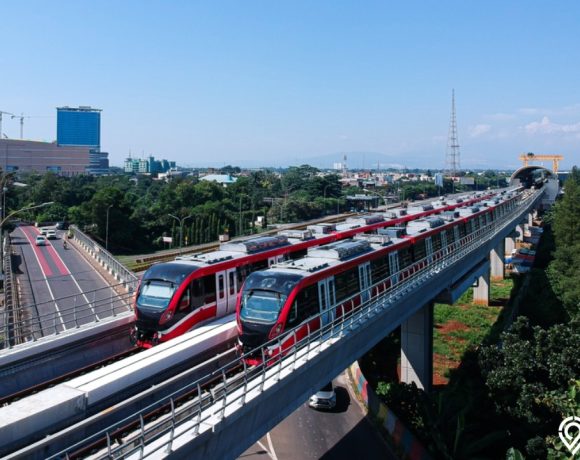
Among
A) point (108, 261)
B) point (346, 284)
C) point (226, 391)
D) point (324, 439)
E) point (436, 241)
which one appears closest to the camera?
point (226, 391)

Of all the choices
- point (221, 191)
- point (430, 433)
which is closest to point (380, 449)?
point (430, 433)

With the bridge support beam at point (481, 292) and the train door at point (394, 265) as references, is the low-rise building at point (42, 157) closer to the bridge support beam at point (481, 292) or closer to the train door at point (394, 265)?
the bridge support beam at point (481, 292)

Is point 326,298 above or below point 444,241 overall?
below

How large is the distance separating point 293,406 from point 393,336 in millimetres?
21501

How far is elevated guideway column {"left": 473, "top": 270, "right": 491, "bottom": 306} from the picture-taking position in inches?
1706

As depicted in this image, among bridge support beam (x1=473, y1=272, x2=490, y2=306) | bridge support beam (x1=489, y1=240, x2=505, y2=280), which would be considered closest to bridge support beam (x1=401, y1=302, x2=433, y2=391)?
bridge support beam (x1=473, y1=272, x2=490, y2=306)

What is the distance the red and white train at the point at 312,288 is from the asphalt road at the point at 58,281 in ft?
43.0

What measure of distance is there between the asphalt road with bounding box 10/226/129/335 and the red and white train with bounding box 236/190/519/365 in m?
13.1

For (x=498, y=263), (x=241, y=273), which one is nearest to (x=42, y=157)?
(x=498, y=263)

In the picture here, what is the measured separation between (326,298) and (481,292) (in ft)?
103

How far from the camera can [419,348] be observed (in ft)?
83.1

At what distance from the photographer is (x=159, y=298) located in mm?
16406

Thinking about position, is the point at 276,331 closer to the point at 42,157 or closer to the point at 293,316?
the point at 293,316

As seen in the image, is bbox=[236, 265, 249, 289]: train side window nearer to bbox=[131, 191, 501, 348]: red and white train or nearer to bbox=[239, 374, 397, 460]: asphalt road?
bbox=[131, 191, 501, 348]: red and white train
